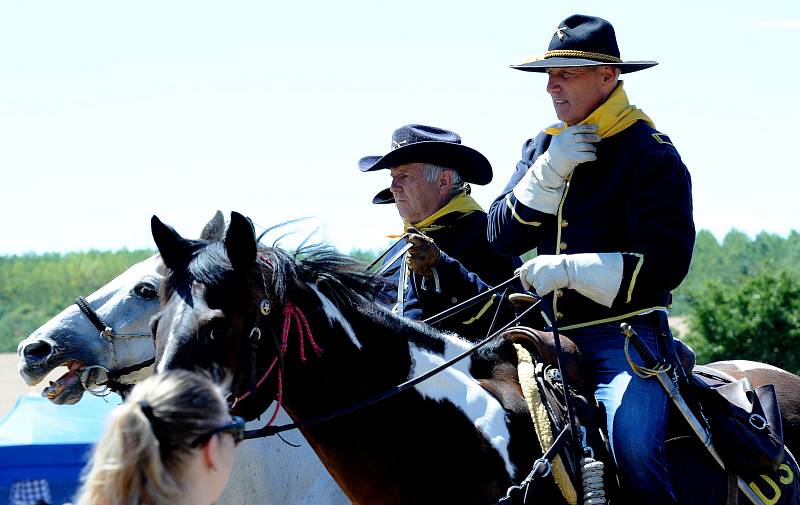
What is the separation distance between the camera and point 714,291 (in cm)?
1816

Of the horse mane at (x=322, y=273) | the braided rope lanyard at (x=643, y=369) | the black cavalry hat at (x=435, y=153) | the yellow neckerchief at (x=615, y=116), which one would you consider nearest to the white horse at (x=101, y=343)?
the black cavalry hat at (x=435, y=153)

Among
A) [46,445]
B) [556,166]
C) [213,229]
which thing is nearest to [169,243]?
[213,229]

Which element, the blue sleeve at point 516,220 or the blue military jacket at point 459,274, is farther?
the blue military jacket at point 459,274

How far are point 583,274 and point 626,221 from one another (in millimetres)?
359

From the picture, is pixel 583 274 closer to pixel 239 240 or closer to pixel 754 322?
pixel 239 240

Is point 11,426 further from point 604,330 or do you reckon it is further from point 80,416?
point 604,330

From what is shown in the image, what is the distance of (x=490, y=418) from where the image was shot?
445 centimetres

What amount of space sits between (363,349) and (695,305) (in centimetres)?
1463

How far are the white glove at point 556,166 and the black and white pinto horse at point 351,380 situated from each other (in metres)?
0.76

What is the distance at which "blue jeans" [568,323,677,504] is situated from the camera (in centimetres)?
430

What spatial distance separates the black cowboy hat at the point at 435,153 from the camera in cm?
663

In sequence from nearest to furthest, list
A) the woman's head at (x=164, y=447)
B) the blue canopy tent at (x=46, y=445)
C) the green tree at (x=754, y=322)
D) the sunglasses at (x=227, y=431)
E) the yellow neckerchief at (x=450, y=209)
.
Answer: the woman's head at (x=164, y=447)
the sunglasses at (x=227, y=431)
the yellow neckerchief at (x=450, y=209)
the blue canopy tent at (x=46, y=445)
the green tree at (x=754, y=322)

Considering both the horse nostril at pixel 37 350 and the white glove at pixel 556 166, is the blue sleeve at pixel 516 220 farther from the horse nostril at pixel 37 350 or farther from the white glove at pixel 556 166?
the horse nostril at pixel 37 350

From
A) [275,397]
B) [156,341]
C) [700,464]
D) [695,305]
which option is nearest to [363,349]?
[275,397]
